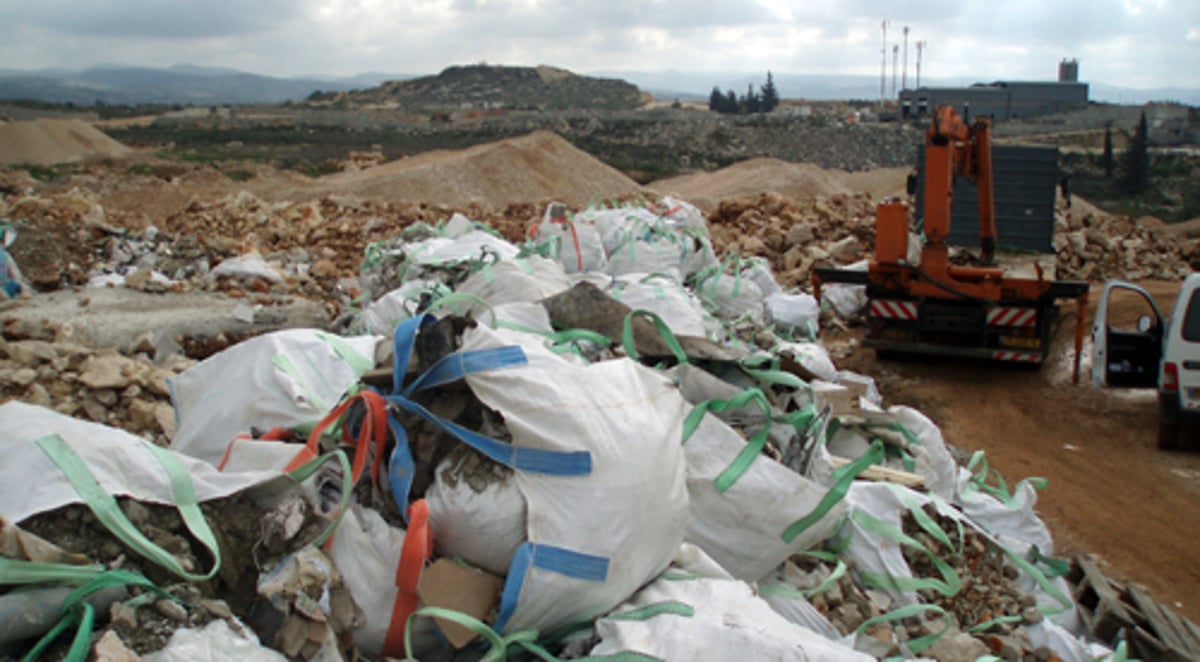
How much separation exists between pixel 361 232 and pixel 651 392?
26.9 ft

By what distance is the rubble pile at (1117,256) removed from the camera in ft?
38.0

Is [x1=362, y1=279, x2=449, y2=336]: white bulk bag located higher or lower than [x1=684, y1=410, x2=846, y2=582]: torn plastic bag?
higher

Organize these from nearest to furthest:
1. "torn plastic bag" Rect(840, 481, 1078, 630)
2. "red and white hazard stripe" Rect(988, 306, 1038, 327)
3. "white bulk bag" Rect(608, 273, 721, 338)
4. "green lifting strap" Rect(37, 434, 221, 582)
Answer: "green lifting strap" Rect(37, 434, 221, 582)
"torn plastic bag" Rect(840, 481, 1078, 630)
"white bulk bag" Rect(608, 273, 721, 338)
"red and white hazard stripe" Rect(988, 306, 1038, 327)

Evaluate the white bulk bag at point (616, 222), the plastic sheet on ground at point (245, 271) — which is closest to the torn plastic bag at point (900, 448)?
the white bulk bag at point (616, 222)

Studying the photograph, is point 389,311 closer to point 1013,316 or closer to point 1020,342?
point 1013,316

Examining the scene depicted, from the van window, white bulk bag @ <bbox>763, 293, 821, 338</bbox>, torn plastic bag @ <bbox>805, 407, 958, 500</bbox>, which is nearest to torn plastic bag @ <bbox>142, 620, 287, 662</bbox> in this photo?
torn plastic bag @ <bbox>805, 407, 958, 500</bbox>

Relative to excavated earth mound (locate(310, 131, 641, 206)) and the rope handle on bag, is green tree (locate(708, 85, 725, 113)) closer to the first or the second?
excavated earth mound (locate(310, 131, 641, 206))

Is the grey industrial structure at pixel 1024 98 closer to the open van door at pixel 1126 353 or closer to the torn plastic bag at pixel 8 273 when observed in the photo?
the open van door at pixel 1126 353

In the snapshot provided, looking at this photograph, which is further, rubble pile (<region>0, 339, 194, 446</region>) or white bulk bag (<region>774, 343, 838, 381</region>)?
white bulk bag (<region>774, 343, 838, 381</region>)

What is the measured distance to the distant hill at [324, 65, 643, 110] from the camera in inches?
3091

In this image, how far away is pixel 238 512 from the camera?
2000mm

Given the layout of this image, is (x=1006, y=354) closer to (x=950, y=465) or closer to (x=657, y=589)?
(x=950, y=465)

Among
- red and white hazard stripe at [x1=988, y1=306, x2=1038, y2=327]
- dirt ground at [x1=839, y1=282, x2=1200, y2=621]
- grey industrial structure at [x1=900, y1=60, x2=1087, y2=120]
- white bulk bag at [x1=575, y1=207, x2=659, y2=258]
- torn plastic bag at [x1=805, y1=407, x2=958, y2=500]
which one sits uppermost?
grey industrial structure at [x1=900, y1=60, x2=1087, y2=120]

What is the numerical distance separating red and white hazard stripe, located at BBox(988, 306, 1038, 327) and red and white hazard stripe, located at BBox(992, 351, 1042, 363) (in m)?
0.28
